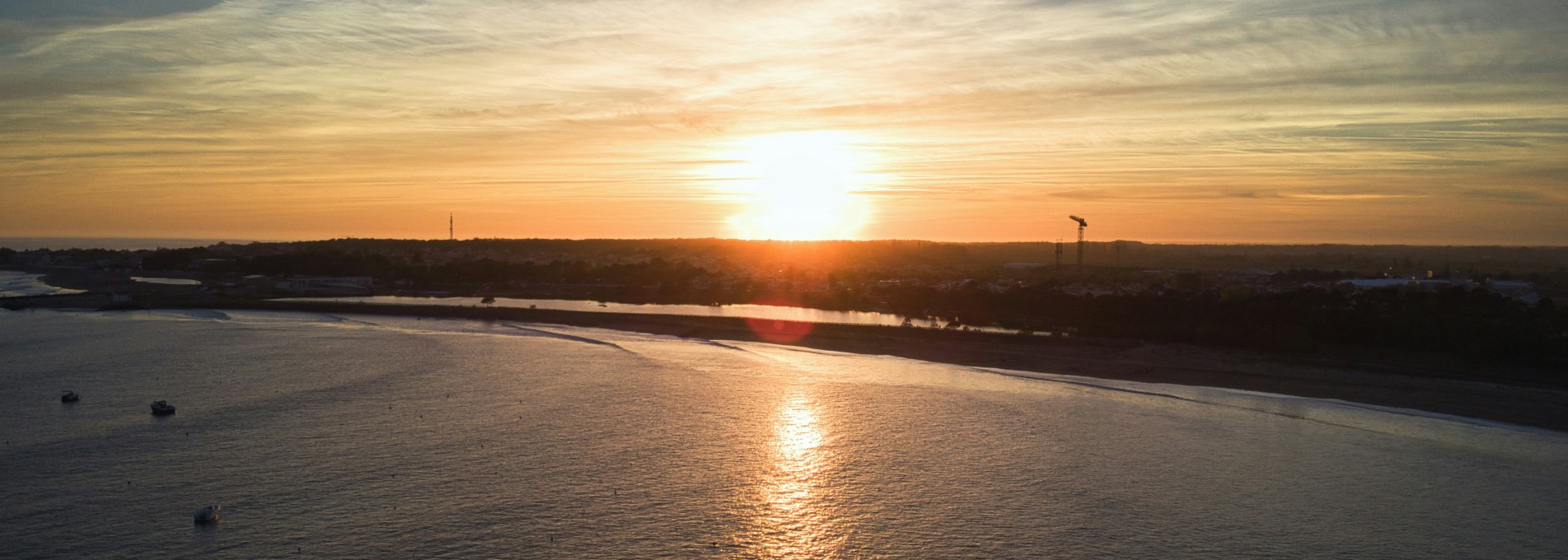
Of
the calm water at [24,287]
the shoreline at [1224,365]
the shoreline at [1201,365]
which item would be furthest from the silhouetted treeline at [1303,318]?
the calm water at [24,287]

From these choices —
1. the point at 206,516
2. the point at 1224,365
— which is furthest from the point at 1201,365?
the point at 206,516

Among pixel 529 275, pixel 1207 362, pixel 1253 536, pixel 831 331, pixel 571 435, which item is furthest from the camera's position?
pixel 529 275

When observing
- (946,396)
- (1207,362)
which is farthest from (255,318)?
(1207,362)

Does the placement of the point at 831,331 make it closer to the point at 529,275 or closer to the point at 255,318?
the point at 255,318

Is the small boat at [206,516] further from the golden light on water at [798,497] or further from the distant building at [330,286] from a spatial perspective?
the distant building at [330,286]

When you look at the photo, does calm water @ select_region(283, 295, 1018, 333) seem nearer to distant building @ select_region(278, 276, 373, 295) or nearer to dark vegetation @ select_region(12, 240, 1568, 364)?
dark vegetation @ select_region(12, 240, 1568, 364)

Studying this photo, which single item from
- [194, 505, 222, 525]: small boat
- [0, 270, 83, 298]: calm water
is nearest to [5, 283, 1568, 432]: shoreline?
[194, 505, 222, 525]: small boat

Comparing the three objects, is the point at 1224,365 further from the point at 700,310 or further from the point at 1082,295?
the point at 700,310
